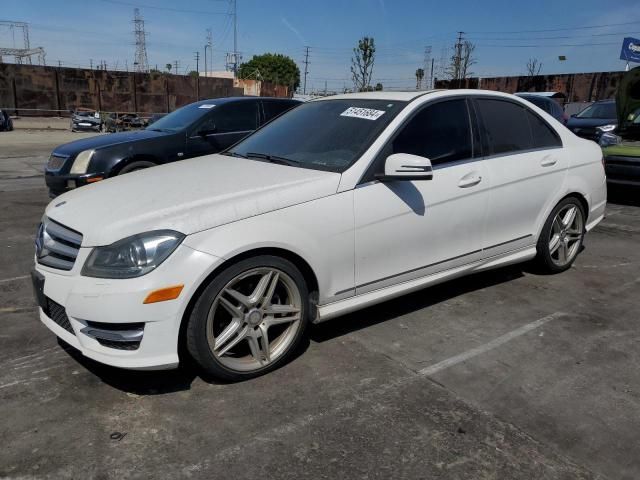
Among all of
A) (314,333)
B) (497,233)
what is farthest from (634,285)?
(314,333)

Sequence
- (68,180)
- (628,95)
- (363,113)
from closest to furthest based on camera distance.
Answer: (363,113) < (68,180) < (628,95)

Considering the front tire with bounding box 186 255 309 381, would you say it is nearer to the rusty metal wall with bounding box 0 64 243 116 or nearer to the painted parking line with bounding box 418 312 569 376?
the painted parking line with bounding box 418 312 569 376

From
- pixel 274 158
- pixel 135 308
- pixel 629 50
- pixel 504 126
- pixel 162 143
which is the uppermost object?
pixel 629 50

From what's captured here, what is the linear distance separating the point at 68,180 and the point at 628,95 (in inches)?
360

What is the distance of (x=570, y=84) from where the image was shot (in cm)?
3725

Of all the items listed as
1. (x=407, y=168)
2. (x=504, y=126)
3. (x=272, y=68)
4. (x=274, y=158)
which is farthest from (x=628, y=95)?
(x=272, y=68)

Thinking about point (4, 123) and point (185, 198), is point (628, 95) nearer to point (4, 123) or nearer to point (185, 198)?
point (185, 198)

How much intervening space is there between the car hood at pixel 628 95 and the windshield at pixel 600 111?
13.1ft

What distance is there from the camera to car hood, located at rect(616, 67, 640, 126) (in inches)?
366

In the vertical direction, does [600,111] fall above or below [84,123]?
above

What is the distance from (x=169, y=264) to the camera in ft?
8.87

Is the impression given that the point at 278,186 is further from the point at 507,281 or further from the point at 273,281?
the point at 507,281

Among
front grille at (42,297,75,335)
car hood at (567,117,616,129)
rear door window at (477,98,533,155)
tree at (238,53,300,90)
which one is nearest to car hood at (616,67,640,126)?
car hood at (567,117,616,129)

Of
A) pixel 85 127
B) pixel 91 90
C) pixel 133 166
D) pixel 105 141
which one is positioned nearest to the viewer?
pixel 133 166
